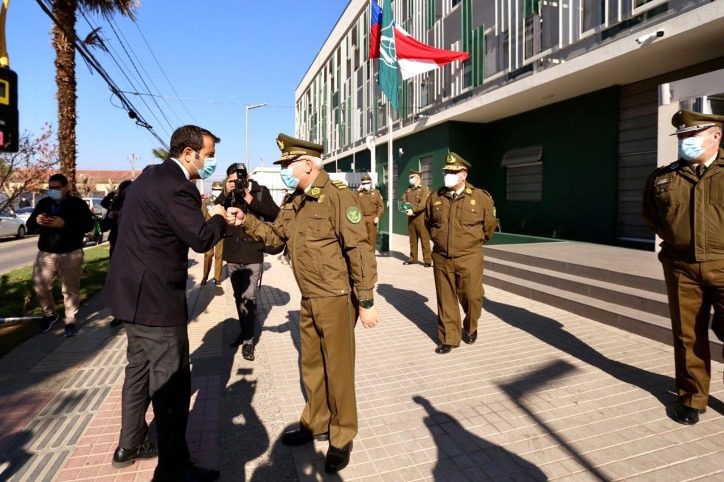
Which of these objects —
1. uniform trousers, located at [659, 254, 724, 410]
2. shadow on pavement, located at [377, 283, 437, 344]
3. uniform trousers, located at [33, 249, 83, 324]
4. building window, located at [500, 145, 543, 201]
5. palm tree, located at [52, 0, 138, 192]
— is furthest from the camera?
building window, located at [500, 145, 543, 201]

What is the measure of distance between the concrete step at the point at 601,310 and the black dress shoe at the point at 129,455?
5.00m

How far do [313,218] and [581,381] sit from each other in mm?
2948

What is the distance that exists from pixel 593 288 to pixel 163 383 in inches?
230

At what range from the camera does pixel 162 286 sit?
2568mm

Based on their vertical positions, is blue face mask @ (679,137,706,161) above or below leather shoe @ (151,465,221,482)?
above

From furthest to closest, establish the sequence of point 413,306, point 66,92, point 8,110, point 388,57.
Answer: point 388,57 < point 66,92 < point 413,306 < point 8,110

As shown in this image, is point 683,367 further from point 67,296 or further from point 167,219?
point 67,296

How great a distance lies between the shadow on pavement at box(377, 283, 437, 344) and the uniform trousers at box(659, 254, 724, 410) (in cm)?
259

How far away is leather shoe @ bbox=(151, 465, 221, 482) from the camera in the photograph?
2613 millimetres

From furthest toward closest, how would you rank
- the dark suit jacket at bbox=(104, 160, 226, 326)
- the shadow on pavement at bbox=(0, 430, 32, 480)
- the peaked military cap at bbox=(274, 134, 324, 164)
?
the peaked military cap at bbox=(274, 134, 324, 164)
the shadow on pavement at bbox=(0, 430, 32, 480)
the dark suit jacket at bbox=(104, 160, 226, 326)

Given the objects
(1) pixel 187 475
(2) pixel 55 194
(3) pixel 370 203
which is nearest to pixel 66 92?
(2) pixel 55 194

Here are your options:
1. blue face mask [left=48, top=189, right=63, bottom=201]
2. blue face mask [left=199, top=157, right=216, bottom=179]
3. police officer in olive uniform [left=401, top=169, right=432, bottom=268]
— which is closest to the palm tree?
blue face mask [left=48, top=189, right=63, bottom=201]

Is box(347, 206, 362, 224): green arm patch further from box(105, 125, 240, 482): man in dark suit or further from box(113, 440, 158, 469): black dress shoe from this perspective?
box(113, 440, 158, 469): black dress shoe

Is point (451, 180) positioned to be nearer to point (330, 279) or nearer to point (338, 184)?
point (338, 184)
